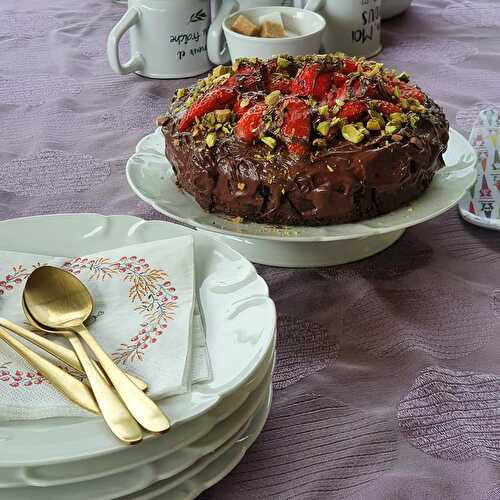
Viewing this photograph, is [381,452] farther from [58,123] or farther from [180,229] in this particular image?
[58,123]

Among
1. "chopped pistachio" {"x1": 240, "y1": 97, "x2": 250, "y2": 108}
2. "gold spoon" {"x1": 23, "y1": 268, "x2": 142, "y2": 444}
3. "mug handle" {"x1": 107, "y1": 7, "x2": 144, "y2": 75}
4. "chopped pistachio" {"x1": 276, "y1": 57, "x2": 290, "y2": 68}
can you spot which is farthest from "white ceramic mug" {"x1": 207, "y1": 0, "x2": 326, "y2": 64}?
"gold spoon" {"x1": 23, "y1": 268, "x2": 142, "y2": 444}

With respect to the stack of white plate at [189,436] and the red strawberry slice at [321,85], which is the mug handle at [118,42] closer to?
the red strawberry slice at [321,85]

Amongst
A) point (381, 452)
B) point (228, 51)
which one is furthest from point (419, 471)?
point (228, 51)

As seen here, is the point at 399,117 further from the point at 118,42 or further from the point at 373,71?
the point at 118,42

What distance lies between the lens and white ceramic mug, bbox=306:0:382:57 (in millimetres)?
1227

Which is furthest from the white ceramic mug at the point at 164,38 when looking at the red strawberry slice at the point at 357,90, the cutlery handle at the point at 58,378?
the cutlery handle at the point at 58,378

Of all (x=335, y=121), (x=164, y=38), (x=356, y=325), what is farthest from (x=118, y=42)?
(x=356, y=325)

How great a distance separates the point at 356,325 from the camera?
0.68 metres

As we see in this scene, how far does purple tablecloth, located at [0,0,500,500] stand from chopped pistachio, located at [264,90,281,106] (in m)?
0.16

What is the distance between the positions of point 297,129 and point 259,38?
1.39ft

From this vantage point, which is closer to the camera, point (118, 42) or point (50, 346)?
point (50, 346)

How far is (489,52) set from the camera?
129 centimetres

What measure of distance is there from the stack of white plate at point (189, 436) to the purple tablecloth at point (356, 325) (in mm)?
52

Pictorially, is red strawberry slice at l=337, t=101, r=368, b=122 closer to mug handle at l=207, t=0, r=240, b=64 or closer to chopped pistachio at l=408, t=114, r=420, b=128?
chopped pistachio at l=408, t=114, r=420, b=128
